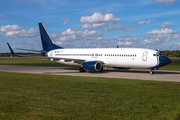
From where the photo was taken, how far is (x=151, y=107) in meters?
8.96

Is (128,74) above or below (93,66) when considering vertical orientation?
below

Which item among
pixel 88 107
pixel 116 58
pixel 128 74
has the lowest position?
pixel 88 107

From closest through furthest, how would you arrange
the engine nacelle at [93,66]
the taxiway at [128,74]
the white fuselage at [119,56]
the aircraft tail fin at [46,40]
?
the taxiway at [128,74] → the white fuselage at [119,56] → the engine nacelle at [93,66] → the aircraft tail fin at [46,40]

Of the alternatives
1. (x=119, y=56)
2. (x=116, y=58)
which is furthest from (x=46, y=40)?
Result: (x=119, y=56)

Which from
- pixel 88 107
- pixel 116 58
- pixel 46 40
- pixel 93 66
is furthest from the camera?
pixel 46 40

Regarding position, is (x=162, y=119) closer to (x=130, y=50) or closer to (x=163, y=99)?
(x=163, y=99)

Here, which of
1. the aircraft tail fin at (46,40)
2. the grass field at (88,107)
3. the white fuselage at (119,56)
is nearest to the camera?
the grass field at (88,107)

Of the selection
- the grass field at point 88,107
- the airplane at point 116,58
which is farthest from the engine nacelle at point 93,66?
the grass field at point 88,107

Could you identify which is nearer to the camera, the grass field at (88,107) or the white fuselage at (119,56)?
the grass field at (88,107)

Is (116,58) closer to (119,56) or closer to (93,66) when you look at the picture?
(119,56)

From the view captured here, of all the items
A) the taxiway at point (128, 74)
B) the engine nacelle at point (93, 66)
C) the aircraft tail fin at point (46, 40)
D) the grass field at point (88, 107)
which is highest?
the aircraft tail fin at point (46, 40)

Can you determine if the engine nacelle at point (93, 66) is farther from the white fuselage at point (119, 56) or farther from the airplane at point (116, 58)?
the white fuselage at point (119, 56)

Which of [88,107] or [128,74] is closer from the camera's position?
[88,107]

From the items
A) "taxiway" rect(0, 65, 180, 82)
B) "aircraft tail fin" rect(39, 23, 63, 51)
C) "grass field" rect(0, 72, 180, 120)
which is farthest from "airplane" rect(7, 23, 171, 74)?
"grass field" rect(0, 72, 180, 120)
